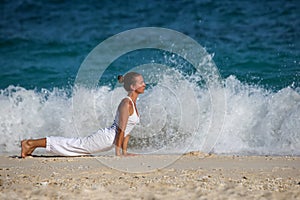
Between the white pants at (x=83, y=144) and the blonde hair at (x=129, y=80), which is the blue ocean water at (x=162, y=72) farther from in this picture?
the blonde hair at (x=129, y=80)

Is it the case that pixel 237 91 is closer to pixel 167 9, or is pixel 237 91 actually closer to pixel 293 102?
pixel 293 102

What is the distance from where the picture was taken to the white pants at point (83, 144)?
21.9ft

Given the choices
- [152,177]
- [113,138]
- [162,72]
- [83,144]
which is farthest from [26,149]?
[162,72]

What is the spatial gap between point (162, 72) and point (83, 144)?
4.07 meters

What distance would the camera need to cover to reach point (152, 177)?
5.38 m

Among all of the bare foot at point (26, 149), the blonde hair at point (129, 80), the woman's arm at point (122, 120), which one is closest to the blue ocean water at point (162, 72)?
the bare foot at point (26, 149)

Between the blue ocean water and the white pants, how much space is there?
133 cm

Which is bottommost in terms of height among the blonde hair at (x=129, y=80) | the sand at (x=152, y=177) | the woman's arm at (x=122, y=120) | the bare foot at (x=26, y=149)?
the sand at (x=152, y=177)

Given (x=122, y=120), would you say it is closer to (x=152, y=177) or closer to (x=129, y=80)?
(x=129, y=80)

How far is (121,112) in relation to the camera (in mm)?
6512

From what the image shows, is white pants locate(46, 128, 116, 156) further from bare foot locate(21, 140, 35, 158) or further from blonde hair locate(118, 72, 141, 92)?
blonde hair locate(118, 72, 141, 92)

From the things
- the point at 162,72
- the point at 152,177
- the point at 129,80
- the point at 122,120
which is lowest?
the point at 152,177

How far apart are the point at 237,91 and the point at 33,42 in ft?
24.4

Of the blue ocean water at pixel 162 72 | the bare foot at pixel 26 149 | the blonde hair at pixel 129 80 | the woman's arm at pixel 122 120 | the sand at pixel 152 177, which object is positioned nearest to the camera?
the sand at pixel 152 177
